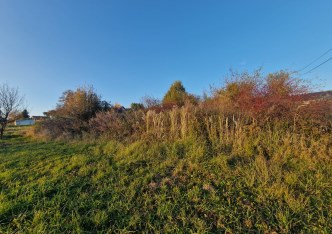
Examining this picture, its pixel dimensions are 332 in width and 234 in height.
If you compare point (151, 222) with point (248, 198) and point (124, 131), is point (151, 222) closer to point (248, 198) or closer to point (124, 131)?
point (248, 198)

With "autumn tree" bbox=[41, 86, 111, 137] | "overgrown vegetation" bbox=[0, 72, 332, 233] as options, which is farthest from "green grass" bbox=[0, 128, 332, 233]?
"autumn tree" bbox=[41, 86, 111, 137]

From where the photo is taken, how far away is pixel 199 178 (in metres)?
3.14

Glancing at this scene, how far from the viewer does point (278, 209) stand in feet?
7.29

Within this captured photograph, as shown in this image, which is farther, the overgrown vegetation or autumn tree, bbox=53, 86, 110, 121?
autumn tree, bbox=53, 86, 110, 121

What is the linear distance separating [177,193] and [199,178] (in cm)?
65

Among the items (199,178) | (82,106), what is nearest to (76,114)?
(82,106)

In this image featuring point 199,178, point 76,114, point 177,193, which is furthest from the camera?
point 76,114

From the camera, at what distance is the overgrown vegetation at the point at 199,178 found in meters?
2.11

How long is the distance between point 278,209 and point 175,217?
1.42 m

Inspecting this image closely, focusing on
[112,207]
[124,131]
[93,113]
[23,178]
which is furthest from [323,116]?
[93,113]

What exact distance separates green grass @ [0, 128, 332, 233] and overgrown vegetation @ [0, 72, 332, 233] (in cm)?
2

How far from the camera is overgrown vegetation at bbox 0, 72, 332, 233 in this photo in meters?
2.11

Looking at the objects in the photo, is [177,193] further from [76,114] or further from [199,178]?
[76,114]

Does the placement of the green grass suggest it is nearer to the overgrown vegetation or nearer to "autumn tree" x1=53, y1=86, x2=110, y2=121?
the overgrown vegetation
